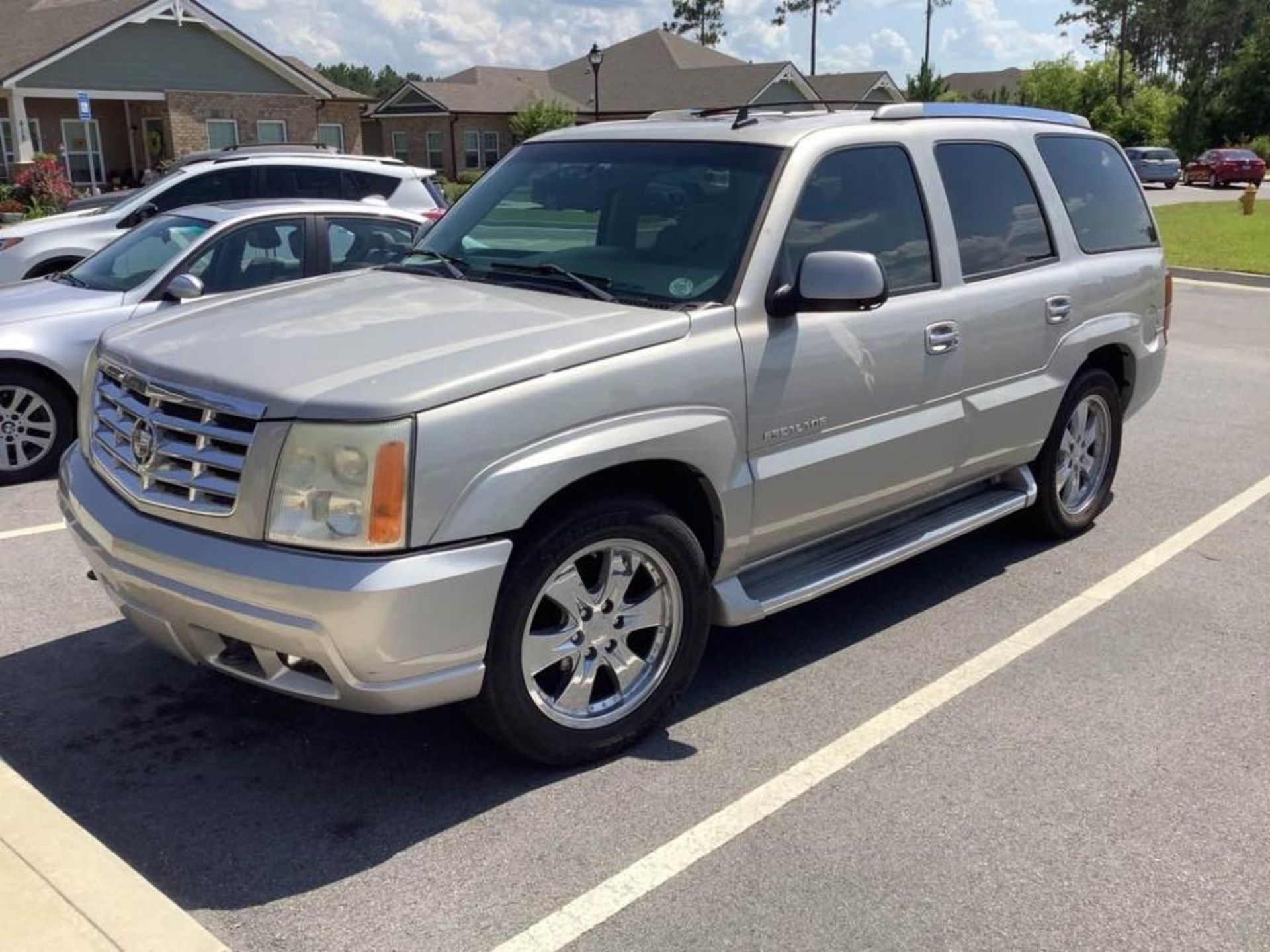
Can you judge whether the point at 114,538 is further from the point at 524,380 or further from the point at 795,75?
the point at 795,75

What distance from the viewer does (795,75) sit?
50062 millimetres

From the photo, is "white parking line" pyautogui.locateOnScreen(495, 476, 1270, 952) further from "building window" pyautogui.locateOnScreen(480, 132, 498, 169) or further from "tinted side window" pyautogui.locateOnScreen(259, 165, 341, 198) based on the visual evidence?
"building window" pyautogui.locateOnScreen(480, 132, 498, 169)

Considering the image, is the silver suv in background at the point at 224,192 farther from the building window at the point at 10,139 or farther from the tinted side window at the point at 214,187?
the building window at the point at 10,139

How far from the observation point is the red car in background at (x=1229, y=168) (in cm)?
4778

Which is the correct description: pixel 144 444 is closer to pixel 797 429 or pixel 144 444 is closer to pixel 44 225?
pixel 797 429

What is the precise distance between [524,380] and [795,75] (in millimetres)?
49930

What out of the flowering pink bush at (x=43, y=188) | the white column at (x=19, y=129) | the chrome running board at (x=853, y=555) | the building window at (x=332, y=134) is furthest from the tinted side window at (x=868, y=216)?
the building window at (x=332, y=134)

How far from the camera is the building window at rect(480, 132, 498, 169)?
5187 cm

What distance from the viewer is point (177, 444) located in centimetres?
347

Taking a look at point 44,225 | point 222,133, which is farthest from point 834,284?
point 222,133

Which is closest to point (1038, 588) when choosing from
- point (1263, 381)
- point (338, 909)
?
point (338, 909)

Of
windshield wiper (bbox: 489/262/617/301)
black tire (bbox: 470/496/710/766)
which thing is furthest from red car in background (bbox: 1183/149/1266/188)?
black tire (bbox: 470/496/710/766)

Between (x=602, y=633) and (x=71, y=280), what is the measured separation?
5.59 meters

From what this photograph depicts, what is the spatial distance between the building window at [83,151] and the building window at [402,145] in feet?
59.4
